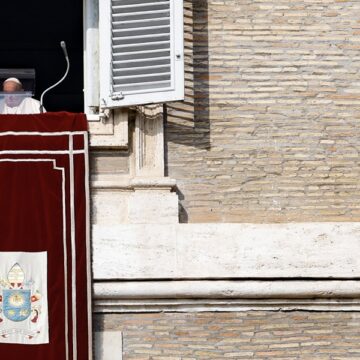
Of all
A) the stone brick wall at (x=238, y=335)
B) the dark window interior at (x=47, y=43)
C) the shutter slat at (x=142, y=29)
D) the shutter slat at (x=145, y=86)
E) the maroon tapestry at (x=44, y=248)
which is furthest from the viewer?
the dark window interior at (x=47, y=43)

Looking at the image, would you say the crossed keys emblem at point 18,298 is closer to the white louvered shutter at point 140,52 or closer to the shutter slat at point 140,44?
the white louvered shutter at point 140,52

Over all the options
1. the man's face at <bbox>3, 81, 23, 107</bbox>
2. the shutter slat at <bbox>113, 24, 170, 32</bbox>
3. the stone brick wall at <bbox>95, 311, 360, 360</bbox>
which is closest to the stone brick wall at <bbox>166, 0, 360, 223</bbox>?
the shutter slat at <bbox>113, 24, 170, 32</bbox>

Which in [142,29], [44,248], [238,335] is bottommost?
[238,335]

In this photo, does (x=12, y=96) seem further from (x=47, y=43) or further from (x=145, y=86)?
(x=47, y=43)

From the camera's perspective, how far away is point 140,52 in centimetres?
1337

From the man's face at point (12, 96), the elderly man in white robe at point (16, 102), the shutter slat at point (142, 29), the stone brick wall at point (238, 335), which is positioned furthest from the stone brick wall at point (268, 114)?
the man's face at point (12, 96)

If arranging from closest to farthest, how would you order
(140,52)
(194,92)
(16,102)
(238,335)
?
1. (238,335)
2. (140,52)
3. (194,92)
4. (16,102)

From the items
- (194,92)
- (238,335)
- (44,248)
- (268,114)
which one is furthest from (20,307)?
(268,114)

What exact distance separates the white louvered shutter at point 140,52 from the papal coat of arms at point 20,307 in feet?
4.47

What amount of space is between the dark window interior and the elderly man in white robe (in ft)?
1.48

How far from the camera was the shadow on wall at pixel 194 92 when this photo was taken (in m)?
13.4

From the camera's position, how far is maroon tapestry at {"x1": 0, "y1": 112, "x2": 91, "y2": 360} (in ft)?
42.4

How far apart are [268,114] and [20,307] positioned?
2.28 m

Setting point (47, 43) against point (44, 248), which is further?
point (47, 43)
